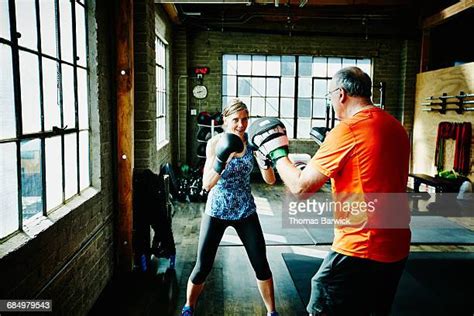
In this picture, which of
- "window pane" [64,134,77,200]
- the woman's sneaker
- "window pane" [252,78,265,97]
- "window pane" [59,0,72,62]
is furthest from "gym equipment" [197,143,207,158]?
the woman's sneaker

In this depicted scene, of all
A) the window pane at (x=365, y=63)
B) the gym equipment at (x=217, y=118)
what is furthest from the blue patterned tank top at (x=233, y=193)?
the window pane at (x=365, y=63)

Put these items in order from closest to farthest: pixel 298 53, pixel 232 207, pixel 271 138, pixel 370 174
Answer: pixel 370 174 < pixel 271 138 < pixel 232 207 < pixel 298 53

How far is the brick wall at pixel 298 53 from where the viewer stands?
869cm

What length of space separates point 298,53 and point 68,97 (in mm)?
6758

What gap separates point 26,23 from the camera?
7.01ft

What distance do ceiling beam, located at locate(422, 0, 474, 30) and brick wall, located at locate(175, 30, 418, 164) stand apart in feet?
2.42

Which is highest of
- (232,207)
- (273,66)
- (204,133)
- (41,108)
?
(273,66)

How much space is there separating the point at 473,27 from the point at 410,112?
194 centimetres

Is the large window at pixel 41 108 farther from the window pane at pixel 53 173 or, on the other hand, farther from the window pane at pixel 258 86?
the window pane at pixel 258 86

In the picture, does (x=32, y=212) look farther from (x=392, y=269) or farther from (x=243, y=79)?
(x=243, y=79)

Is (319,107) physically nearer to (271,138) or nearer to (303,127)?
(303,127)

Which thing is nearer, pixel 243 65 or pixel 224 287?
pixel 224 287

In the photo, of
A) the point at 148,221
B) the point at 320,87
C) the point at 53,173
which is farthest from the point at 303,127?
the point at 53,173

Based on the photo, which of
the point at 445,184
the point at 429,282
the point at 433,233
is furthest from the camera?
the point at 445,184
